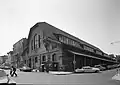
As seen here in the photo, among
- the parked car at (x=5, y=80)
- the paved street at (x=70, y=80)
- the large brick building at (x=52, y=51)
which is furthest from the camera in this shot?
the large brick building at (x=52, y=51)

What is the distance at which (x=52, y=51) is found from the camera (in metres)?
37.8

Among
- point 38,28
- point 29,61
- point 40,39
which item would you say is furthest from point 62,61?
point 29,61

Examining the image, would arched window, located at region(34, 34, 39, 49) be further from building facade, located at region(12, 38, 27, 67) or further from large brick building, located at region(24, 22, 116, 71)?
building facade, located at region(12, 38, 27, 67)

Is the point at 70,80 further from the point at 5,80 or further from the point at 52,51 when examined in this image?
the point at 52,51

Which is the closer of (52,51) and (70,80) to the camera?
(70,80)

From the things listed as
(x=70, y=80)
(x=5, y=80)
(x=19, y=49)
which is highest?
(x=19, y=49)

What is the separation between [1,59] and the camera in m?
116

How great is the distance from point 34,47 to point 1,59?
7989 cm

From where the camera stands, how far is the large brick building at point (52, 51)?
3466cm

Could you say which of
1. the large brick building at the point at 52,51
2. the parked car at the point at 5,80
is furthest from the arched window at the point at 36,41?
the parked car at the point at 5,80

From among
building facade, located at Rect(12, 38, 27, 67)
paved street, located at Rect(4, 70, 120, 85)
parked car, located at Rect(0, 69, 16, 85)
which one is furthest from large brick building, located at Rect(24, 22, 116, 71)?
parked car, located at Rect(0, 69, 16, 85)

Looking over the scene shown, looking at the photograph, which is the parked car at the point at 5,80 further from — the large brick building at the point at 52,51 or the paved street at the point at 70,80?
the large brick building at the point at 52,51

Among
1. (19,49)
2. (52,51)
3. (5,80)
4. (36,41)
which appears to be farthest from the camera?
(19,49)

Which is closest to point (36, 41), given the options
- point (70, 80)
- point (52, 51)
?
point (52, 51)
